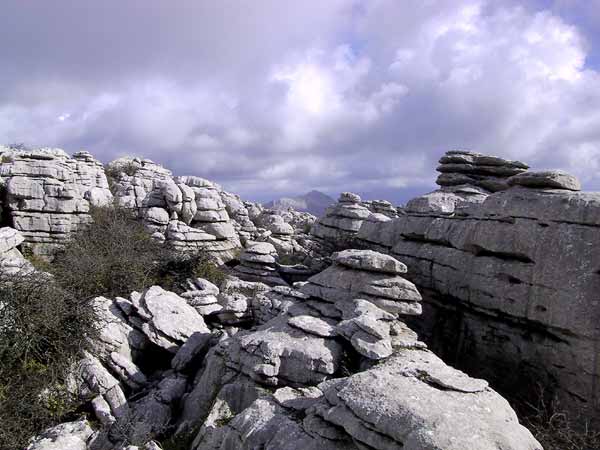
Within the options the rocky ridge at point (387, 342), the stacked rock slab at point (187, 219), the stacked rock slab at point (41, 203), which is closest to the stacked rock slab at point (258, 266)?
the stacked rock slab at point (187, 219)

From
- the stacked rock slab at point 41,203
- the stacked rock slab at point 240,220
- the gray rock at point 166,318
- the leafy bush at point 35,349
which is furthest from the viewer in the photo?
the stacked rock slab at point 240,220

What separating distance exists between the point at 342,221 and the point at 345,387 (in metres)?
18.3

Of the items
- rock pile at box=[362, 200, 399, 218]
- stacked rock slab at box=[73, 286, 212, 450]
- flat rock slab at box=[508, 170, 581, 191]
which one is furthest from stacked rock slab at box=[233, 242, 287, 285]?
rock pile at box=[362, 200, 399, 218]

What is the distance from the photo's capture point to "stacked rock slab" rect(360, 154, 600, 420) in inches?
397

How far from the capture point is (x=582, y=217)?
10.6 m

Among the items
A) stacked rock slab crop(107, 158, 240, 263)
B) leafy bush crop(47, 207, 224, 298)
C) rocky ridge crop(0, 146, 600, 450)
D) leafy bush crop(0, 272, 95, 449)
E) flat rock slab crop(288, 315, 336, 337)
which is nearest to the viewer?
rocky ridge crop(0, 146, 600, 450)

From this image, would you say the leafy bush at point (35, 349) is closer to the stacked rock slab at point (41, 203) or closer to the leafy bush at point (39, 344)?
the leafy bush at point (39, 344)

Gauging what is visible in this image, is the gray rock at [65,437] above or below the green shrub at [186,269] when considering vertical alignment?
below

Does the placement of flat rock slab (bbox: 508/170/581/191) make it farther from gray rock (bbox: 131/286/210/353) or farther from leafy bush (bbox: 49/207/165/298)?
leafy bush (bbox: 49/207/165/298)

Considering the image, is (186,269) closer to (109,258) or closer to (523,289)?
(109,258)

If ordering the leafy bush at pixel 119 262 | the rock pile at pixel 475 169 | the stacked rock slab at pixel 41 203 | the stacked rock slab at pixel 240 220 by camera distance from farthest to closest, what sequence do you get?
the stacked rock slab at pixel 240 220, the stacked rock slab at pixel 41 203, the rock pile at pixel 475 169, the leafy bush at pixel 119 262

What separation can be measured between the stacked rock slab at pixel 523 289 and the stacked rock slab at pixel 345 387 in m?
→ 2.64

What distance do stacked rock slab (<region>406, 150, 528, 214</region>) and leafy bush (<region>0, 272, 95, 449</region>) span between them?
12.3m

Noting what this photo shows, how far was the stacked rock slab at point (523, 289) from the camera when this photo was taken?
10094 mm
